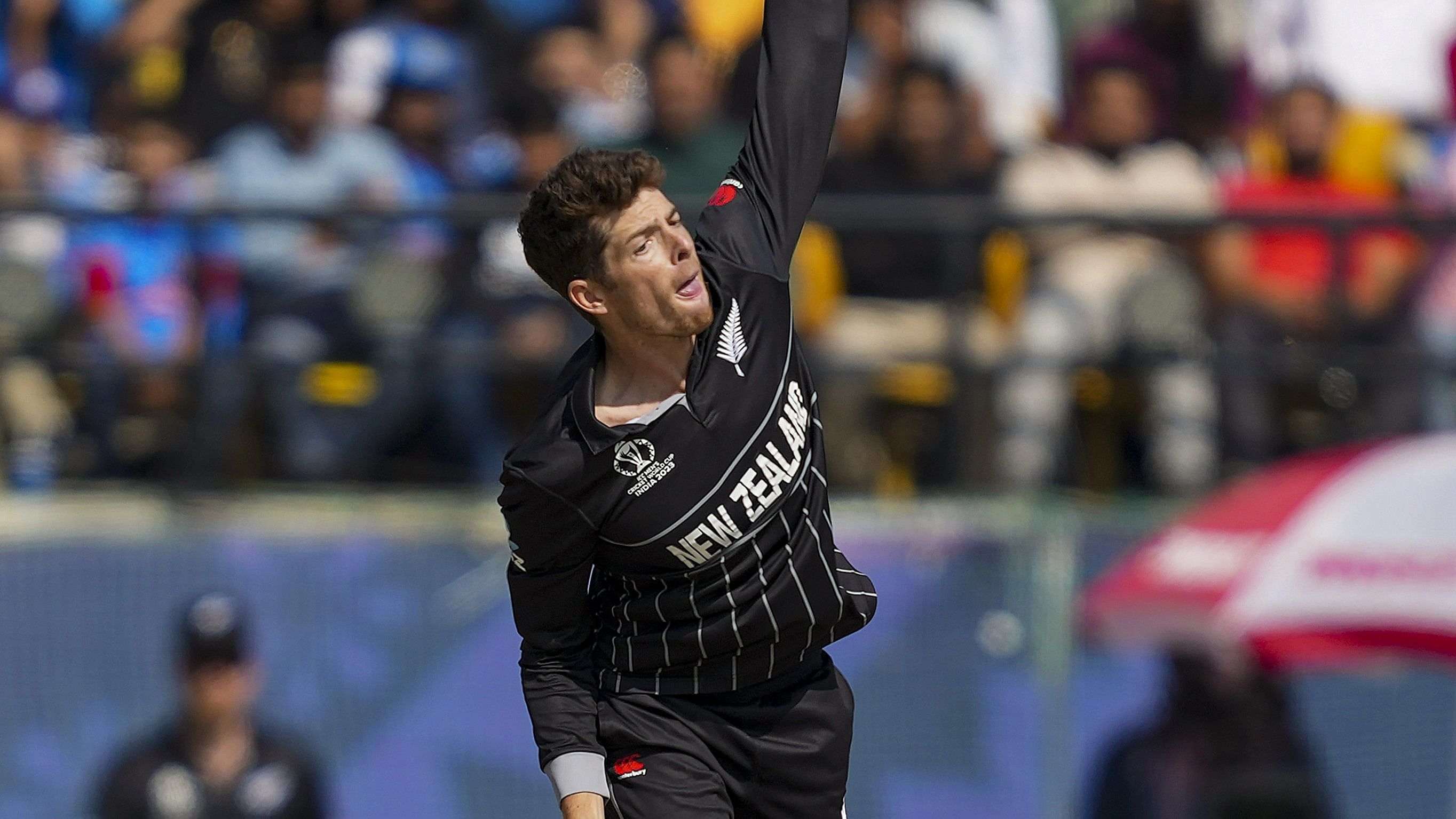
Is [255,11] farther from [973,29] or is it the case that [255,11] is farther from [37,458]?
[973,29]

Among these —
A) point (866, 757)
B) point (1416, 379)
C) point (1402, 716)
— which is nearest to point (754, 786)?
point (866, 757)

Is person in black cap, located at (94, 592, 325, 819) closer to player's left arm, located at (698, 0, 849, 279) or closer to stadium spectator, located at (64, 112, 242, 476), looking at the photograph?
stadium spectator, located at (64, 112, 242, 476)

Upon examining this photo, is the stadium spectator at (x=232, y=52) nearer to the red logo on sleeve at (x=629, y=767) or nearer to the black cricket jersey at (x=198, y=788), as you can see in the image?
the black cricket jersey at (x=198, y=788)

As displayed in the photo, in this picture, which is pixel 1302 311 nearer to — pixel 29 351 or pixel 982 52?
pixel 982 52

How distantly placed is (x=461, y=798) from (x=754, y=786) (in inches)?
165

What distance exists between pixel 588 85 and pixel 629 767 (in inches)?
204

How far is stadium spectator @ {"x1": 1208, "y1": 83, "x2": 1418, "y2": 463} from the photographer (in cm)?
779

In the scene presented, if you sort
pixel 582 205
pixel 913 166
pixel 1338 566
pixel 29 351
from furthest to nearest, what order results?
pixel 913 166 → pixel 29 351 → pixel 1338 566 → pixel 582 205

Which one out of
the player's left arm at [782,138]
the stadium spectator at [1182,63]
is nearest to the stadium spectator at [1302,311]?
the stadium spectator at [1182,63]

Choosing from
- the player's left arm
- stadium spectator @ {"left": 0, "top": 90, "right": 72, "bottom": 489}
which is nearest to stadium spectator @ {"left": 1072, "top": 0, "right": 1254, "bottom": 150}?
stadium spectator @ {"left": 0, "top": 90, "right": 72, "bottom": 489}

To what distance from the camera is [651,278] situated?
3.90 m

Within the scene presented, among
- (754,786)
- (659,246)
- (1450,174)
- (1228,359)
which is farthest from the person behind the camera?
(1450,174)

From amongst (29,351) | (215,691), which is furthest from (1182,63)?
(29,351)

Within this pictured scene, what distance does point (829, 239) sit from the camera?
315 inches
